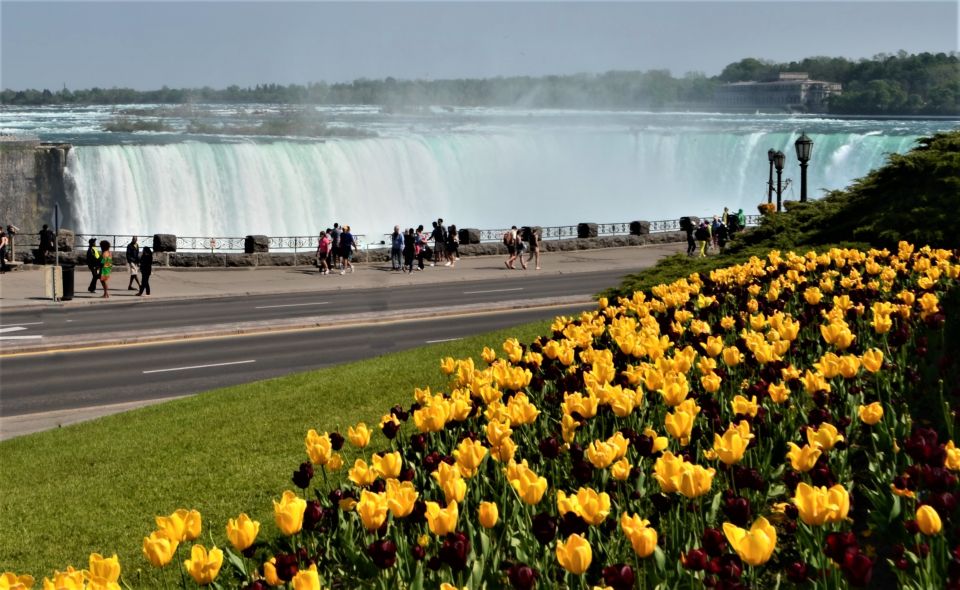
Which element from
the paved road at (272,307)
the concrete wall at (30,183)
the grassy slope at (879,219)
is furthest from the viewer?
the concrete wall at (30,183)

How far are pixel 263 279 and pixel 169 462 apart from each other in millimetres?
24363

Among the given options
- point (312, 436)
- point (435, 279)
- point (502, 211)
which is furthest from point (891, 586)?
point (502, 211)

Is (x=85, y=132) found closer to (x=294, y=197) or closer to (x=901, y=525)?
(x=294, y=197)

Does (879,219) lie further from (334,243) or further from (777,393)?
(334,243)

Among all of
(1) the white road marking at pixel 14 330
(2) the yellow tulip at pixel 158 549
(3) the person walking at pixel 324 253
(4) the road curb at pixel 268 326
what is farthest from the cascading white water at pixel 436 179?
(2) the yellow tulip at pixel 158 549

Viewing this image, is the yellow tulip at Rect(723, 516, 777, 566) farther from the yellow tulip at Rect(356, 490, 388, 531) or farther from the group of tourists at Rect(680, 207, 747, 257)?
the group of tourists at Rect(680, 207, 747, 257)

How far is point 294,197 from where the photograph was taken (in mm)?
55438

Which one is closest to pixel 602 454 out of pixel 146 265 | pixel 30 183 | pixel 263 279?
pixel 146 265

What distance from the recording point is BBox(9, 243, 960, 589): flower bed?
4379 mm

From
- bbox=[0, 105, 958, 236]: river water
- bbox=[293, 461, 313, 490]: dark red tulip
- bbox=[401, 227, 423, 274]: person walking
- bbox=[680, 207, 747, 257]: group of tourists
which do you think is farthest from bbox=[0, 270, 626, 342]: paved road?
bbox=[293, 461, 313, 490]: dark red tulip

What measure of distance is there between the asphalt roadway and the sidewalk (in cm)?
7

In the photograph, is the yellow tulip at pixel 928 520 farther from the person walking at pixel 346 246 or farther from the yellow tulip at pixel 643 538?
the person walking at pixel 346 246

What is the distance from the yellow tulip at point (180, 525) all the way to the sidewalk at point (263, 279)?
24364 mm

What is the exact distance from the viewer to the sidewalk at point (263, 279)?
2964 centimetres
